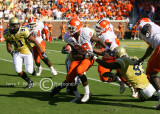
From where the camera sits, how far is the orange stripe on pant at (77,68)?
5881 millimetres

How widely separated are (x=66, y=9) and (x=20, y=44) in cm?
1766

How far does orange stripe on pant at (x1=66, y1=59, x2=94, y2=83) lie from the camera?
5.88 metres

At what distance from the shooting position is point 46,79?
8.47 metres

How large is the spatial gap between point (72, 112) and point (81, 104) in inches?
22.5

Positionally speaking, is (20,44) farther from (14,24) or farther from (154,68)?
(154,68)

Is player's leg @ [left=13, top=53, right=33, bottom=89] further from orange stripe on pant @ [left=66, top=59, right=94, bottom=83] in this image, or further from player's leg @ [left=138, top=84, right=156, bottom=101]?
player's leg @ [left=138, top=84, right=156, bottom=101]

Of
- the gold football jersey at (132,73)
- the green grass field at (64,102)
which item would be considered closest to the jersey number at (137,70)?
the gold football jersey at (132,73)

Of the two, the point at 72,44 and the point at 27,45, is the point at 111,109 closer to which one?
the point at 72,44

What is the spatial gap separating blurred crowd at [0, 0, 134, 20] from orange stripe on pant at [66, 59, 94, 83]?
16.3 metres

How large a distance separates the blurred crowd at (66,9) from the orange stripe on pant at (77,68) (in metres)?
16.3

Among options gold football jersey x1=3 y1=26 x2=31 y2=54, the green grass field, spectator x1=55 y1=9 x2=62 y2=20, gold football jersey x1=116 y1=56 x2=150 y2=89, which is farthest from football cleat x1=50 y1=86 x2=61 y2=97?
spectator x1=55 y1=9 x2=62 y2=20

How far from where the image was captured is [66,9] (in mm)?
24750

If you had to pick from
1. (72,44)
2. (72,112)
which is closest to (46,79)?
(72,44)

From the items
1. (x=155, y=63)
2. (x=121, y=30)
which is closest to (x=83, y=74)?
(x=155, y=63)
